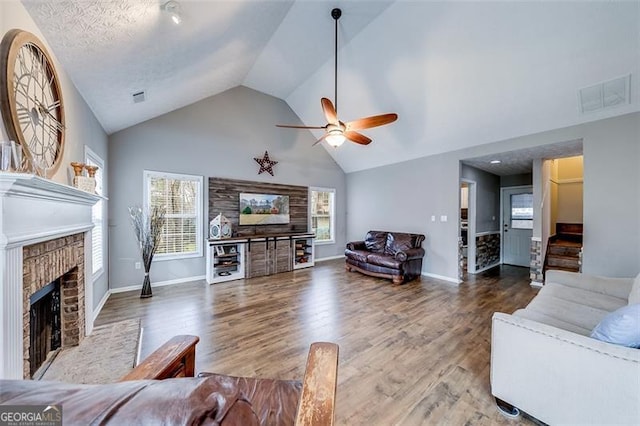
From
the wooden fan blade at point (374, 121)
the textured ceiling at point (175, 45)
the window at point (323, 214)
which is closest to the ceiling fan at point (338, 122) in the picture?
the wooden fan blade at point (374, 121)

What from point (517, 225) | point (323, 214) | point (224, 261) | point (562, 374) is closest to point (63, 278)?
point (224, 261)

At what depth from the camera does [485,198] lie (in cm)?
549

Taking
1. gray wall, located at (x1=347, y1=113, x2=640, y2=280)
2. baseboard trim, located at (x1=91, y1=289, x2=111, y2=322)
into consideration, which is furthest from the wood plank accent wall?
baseboard trim, located at (x1=91, y1=289, x2=111, y2=322)

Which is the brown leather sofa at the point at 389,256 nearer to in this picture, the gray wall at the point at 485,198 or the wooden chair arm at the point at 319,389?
the gray wall at the point at 485,198

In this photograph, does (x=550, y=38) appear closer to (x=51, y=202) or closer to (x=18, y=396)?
(x=18, y=396)

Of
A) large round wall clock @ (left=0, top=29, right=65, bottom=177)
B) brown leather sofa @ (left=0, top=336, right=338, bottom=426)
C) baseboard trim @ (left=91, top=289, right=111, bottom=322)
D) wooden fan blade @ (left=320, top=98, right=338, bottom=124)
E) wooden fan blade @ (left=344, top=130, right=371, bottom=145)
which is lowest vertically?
baseboard trim @ (left=91, top=289, right=111, bottom=322)

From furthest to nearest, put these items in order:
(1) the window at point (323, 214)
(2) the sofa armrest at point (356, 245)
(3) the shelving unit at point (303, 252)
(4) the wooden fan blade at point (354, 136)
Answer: (1) the window at point (323, 214) < (3) the shelving unit at point (303, 252) < (2) the sofa armrest at point (356, 245) < (4) the wooden fan blade at point (354, 136)

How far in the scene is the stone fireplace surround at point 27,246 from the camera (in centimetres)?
113

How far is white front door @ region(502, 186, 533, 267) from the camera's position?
18.4 feet

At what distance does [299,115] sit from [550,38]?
4.48 metres

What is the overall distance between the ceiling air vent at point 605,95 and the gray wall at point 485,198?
1888 mm

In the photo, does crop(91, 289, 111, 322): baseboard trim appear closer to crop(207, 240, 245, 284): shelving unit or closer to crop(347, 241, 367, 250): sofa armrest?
crop(207, 240, 245, 284): shelving unit

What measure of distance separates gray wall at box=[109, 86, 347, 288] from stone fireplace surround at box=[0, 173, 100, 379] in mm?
1897

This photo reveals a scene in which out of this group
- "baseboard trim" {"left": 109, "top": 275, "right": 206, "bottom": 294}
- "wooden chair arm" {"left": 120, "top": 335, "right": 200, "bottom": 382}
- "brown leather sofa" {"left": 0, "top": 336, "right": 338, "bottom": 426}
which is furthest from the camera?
"baseboard trim" {"left": 109, "top": 275, "right": 206, "bottom": 294}
